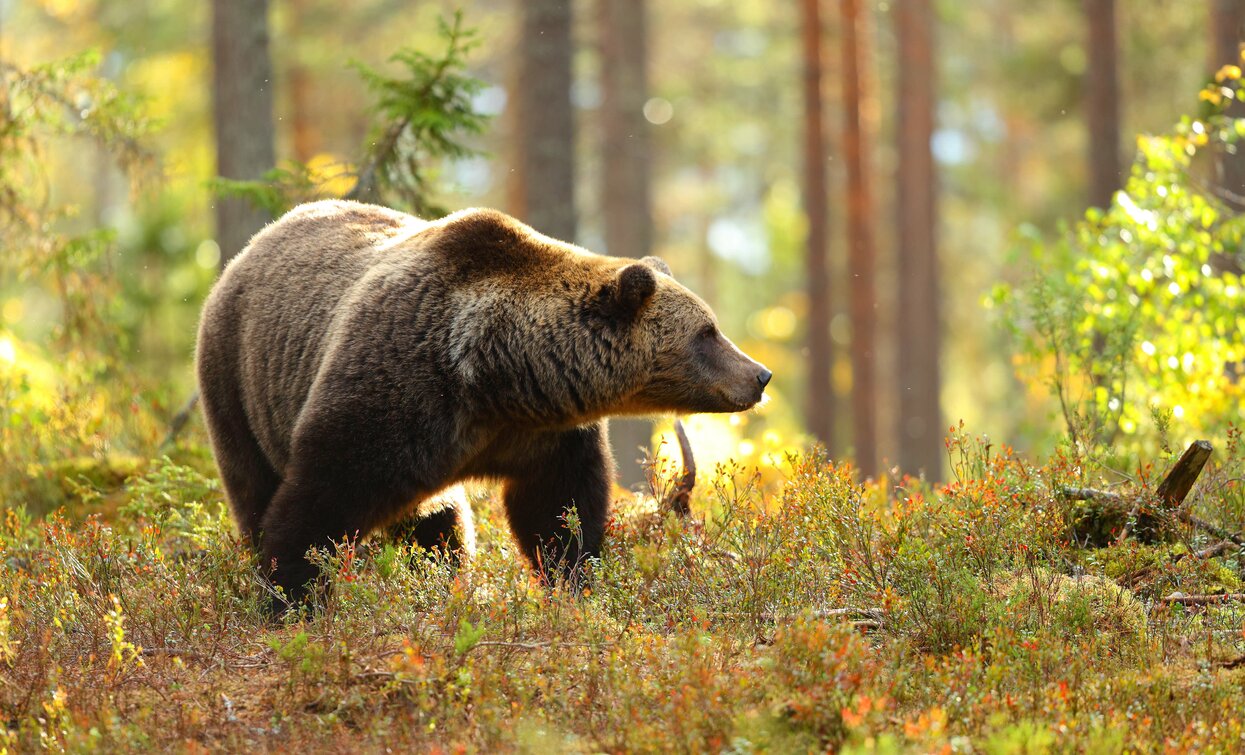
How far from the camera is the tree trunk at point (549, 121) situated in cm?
1403

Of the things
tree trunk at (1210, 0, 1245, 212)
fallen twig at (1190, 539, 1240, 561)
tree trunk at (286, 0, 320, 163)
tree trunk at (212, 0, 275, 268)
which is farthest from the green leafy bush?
tree trunk at (286, 0, 320, 163)

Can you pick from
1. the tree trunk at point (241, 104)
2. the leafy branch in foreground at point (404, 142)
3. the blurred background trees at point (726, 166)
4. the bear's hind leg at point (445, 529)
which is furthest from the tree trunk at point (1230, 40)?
the tree trunk at point (241, 104)

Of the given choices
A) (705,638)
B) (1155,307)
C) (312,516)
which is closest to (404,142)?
(312,516)

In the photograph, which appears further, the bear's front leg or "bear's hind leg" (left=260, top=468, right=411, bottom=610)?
the bear's front leg

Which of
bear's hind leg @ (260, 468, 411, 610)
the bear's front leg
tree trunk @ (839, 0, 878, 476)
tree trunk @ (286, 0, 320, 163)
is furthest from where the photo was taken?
tree trunk @ (286, 0, 320, 163)

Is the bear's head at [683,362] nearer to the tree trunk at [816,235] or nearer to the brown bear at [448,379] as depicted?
the brown bear at [448,379]

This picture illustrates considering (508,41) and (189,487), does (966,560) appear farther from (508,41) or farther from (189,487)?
(508,41)

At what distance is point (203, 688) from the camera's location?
4941 mm

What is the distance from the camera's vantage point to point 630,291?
6.50 meters

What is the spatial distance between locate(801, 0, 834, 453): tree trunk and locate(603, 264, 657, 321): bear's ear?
1561cm

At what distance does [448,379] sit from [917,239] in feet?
60.5

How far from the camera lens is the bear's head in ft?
22.2

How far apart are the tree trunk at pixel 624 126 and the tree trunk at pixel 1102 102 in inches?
268

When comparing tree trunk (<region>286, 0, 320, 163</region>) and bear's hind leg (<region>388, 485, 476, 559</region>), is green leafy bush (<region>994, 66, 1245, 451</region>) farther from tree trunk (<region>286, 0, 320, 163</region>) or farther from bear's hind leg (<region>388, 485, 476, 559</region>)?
tree trunk (<region>286, 0, 320, 163</region>)
